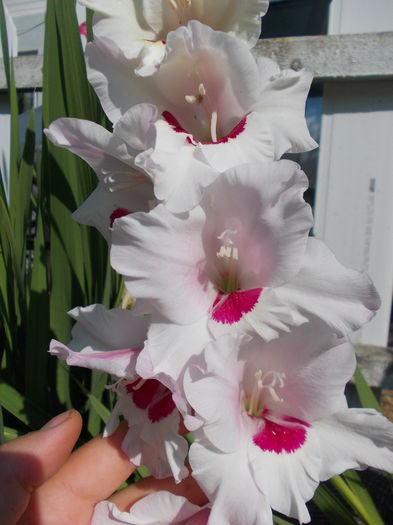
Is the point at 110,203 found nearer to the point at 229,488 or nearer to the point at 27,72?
the point at 229,488

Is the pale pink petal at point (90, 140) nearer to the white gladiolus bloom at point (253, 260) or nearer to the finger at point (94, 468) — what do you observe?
the white gladiolus bloom at point (253, 260)

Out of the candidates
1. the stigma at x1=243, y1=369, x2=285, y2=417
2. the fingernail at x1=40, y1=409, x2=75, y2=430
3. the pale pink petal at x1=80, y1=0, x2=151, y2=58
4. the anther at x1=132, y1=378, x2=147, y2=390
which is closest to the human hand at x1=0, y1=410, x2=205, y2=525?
the fingernail at x1=40, y1=409, x2=75, y2=430

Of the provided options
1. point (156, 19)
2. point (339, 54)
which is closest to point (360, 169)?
point (339, 54)

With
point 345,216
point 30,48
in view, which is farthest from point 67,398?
point 30,48

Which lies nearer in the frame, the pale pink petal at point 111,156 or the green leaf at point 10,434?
the pale pink petal at point 111,156

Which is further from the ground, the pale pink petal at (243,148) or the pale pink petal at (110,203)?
the pale pink petal at (243,148)

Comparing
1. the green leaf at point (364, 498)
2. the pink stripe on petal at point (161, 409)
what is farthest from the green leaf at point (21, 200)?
the green leaf at point (364, 498)

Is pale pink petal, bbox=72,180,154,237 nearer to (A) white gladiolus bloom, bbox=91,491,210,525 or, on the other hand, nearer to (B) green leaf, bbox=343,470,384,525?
(A) white gladiolus bloom, bbox=91,491,210,525
